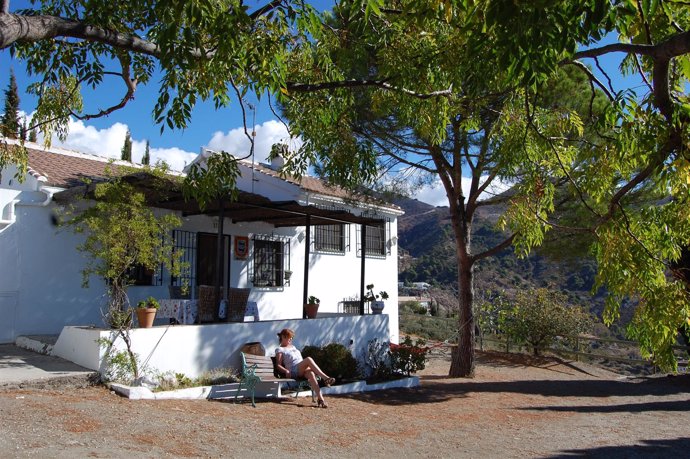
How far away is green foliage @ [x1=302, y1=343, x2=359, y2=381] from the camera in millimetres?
11484

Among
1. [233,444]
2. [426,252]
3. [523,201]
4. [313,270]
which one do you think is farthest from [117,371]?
[426,252]

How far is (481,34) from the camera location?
171 inches

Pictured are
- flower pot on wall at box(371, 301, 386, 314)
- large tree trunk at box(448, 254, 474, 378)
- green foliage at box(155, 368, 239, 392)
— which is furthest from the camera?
flower pot on wall at box(371, 301, 386, 314)

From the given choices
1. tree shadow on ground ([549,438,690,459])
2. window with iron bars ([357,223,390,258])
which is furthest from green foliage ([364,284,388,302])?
tree shadow on ground ([549,438,690,459])

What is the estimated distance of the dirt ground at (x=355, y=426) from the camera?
629 cm

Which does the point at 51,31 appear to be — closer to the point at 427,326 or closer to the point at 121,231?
the point at 121,231

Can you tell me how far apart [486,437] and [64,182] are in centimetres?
888

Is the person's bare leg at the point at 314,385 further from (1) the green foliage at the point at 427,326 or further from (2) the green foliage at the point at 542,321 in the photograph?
(1) the green foliage at the point at 427,326

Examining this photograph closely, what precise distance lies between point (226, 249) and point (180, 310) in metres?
3.63

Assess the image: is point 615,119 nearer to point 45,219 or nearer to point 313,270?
point 45,219


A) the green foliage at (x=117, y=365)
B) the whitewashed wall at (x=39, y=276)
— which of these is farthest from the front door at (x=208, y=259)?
the green foliage at (x=117, y=365)

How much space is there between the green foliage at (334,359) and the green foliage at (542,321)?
8.74m

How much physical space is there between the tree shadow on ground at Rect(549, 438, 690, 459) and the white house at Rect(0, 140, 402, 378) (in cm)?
670

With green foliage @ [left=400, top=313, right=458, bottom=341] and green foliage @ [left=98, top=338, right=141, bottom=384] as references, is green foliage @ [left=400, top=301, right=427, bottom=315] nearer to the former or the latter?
green foliage @ [left=400, top=313, right=458, bottom=341]
